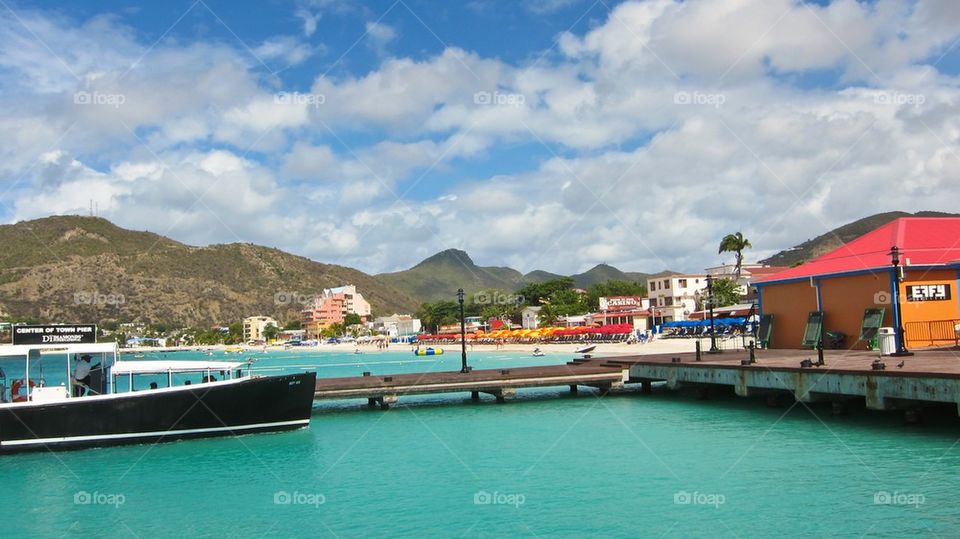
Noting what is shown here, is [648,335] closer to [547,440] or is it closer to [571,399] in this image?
[571,399]

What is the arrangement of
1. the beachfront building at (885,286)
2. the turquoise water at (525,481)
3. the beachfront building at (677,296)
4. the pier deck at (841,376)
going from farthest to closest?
the beachfront building at (677,296) → the beachfront building at (885,286) → the pier deck at (841,376) → the turquoise water at (525,481)

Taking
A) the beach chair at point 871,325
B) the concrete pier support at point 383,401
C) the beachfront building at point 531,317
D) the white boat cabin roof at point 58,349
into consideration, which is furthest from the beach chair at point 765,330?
the beachfront building at point 531,317

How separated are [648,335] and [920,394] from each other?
2735 inches

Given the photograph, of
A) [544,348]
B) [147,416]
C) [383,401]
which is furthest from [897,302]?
[544,348]

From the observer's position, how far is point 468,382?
3139 cm

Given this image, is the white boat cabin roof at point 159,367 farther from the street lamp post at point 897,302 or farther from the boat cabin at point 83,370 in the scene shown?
the street lamp post at point 897,302

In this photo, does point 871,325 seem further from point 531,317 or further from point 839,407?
point 531,317

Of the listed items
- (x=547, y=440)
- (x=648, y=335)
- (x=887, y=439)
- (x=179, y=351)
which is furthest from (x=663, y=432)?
(x=179, y=351)

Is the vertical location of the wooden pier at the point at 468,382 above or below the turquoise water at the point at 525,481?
above

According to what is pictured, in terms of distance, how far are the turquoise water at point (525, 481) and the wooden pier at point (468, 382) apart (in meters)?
3.61

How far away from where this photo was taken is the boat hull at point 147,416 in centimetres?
2277

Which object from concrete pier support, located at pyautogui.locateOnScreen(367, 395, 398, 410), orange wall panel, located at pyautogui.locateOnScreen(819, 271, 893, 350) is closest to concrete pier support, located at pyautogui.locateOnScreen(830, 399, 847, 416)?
orange wall panel, located at pyautogui.locateOnScreen(819, 271, 893, 350)

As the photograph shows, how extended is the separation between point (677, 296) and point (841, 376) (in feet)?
316

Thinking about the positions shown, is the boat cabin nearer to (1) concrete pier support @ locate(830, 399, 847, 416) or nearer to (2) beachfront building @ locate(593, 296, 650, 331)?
(1) concrete pier support @ locate(830, 399, 847, 416)
